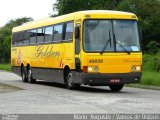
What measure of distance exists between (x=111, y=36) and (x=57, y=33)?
14.1 ft

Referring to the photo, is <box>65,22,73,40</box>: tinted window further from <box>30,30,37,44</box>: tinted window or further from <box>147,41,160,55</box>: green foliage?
<box>147,41,160,55</box>: green foliage

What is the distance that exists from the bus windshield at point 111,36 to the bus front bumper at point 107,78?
0.98 metres

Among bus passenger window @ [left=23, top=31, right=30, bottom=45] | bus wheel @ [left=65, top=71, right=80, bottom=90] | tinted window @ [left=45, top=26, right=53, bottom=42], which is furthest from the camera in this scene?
bus passenger window @ [left=23, top=31, right=30, bottom=45]

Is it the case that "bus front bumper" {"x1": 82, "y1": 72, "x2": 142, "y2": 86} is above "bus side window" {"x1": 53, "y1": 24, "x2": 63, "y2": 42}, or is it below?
below

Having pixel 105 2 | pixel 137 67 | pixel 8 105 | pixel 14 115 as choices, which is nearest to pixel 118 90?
pixel 137 67

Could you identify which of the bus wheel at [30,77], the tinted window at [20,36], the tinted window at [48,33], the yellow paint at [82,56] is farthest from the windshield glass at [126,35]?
the tinted window at [20,36]

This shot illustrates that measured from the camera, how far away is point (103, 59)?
23.2 m

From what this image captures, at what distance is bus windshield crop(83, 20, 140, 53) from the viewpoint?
76.6 ft

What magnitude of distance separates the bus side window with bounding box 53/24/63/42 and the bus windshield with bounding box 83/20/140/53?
3289mm

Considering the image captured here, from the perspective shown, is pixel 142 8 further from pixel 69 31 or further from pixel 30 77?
pixel 69 31

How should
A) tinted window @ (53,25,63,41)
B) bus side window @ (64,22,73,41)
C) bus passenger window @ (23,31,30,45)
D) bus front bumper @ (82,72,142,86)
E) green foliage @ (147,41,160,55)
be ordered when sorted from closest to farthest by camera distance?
bus front bumper @ (82,72,142,86)
bus side window @ (64,22,73,41)
tinted window @ (53,25,63,41)
bus passenger window @ (23,31,30,45)
green foliage @ (147,41,160,55)

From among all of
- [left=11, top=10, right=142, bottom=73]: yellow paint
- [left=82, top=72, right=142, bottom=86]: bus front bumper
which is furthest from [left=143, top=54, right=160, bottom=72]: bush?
[left=82, top=72, right=142, bottom=86]: bus front bumper

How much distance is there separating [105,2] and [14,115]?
76.6m

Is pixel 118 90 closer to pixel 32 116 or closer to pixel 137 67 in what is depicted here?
pixel 137 67
